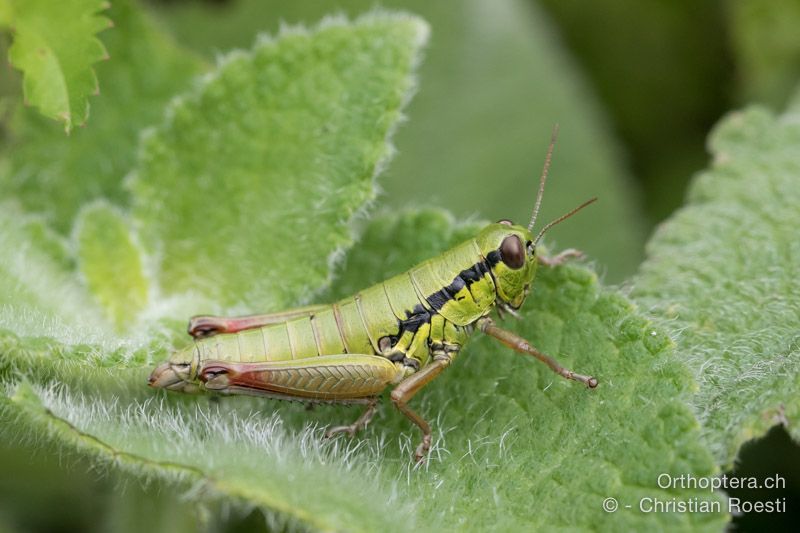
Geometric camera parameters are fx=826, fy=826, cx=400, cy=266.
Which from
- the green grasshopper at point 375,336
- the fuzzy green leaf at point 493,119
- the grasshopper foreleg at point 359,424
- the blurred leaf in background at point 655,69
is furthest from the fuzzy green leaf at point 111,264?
the blurred leaf in background at point 655,69

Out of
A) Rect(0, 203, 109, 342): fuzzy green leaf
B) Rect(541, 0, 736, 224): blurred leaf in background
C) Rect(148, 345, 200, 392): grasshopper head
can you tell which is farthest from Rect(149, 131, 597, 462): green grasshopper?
Rect(541, 0, 736, 224): blurred leaf in background

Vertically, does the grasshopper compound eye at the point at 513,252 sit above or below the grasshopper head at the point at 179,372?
above

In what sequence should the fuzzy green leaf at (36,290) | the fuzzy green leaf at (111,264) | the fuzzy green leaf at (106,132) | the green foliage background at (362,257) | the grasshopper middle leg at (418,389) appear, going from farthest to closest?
the fuzzy green leaf at (106,132), the fuzzy green leaf at (111,264), the grasshopper middle leg at (418,389), the fuzzy green leaf at (36,290), the green foliage background at (362,257)

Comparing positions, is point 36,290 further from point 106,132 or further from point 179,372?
point 106,132

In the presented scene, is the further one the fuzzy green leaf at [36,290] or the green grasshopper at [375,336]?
the green grasshopper at [375,336]

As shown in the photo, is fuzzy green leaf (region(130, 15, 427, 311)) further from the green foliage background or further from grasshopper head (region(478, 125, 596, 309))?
grasshopper head (region(478, 125, 596, 309))

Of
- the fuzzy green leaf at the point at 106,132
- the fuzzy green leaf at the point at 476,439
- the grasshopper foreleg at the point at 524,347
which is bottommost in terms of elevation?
the fuzzy green leaf at the point at 476,439

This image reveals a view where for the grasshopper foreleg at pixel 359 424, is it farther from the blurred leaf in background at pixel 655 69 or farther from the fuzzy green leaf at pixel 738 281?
the blurred leaf in background at pixel 655 69

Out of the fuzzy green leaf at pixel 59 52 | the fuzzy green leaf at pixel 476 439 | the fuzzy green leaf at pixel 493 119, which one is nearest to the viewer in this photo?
the fuzzy green leaf at pixel 476 439
